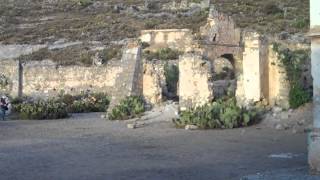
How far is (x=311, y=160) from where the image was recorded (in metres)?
10.0

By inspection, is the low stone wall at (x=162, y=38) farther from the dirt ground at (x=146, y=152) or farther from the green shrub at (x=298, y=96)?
the green shrub at (x=298, y=96)

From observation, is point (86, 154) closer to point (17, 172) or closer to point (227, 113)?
point (17, 172)

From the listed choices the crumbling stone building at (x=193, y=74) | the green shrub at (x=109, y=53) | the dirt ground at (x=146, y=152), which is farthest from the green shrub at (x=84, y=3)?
the dirt ground at (x=146, y=152)

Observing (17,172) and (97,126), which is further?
(97,126)

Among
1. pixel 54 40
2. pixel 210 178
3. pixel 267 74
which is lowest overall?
pixel 210 178

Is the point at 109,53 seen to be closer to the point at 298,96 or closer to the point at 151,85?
the point at 151,85

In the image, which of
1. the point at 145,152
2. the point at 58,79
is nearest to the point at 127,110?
the point at 145,152

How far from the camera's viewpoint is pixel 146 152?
14.5m

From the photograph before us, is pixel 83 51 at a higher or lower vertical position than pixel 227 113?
higher

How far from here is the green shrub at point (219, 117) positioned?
19.2 meters

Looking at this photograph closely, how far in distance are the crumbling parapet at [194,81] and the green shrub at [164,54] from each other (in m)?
14.9

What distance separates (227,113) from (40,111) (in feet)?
31.6

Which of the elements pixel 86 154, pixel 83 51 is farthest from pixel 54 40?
pixel 86 154

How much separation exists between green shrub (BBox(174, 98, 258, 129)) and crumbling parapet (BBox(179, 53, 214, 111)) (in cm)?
233
